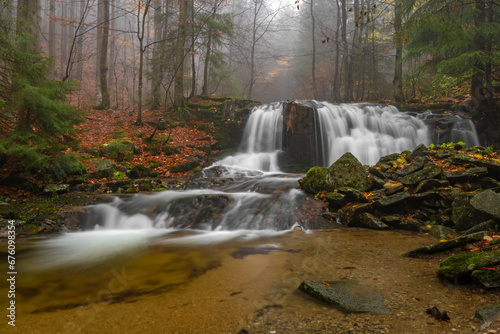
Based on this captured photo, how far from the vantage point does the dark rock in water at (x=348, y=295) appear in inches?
97.0

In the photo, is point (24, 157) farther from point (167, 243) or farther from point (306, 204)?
point (306, 204)

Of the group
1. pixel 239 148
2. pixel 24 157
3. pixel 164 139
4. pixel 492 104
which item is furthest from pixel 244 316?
pixel 492 104

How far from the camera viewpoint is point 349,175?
282 inches

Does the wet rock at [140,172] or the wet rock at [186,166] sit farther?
the wet rock at [186,166]

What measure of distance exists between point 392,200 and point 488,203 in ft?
5.51

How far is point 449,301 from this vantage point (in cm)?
250

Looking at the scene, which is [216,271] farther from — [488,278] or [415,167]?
[415,167]

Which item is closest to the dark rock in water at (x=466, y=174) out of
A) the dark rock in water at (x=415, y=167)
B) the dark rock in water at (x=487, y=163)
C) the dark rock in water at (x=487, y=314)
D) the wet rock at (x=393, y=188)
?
the dark rock in water at (x=487, y=163)

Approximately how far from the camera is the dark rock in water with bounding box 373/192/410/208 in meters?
5.90

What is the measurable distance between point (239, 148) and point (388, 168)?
25.4ft

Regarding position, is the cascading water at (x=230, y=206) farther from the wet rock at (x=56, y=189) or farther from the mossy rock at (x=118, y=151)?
the mossy rock at (x=118, y=151)

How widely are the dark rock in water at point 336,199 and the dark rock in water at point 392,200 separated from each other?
2.29 feet

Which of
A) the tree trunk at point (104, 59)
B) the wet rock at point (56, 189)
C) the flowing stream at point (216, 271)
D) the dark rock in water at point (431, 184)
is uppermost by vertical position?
the tree trunk at point (104, 59)

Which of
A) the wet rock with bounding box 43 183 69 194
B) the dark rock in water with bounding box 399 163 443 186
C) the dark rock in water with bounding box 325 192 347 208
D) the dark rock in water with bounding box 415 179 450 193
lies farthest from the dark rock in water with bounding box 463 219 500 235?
the wet rock with bounding box 43 183 69 194
